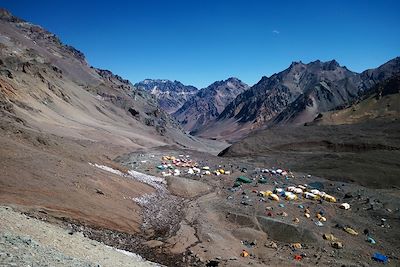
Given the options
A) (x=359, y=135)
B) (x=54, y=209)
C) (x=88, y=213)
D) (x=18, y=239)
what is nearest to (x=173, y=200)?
(x=88, y=213)

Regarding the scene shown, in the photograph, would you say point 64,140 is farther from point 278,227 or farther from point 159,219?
point 278,227

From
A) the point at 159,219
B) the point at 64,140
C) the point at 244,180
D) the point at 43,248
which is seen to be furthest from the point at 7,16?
the point at 43,248

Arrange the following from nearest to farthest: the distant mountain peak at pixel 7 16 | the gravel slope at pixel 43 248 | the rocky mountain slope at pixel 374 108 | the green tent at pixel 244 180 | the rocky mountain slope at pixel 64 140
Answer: the gravel slope at pixel 43 248
the rocky mountain slope at pixel 64 140
the green tent at pixel 244 180
the rocky mountain slope at pixel 374 108
the distant mountain peak at pixel 7 16

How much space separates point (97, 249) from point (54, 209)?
17.4ft

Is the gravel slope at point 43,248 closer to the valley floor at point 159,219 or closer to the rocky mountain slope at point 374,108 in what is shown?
the valley floor at point 159,219

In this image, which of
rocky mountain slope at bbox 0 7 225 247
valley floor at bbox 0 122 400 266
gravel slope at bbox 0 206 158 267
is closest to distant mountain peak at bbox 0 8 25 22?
rocky mountain slope at bbox 0 7 225 247

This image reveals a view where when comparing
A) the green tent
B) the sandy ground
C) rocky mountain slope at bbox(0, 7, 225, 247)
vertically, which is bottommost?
the sandy ground

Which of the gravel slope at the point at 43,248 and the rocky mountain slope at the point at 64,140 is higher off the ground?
the rocky mountain slope at the point at 64,140

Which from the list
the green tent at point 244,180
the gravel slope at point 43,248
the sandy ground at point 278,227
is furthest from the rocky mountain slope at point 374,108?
the gravel slope at point 43,248

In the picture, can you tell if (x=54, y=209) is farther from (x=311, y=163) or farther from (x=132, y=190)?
(x=311, y=163)

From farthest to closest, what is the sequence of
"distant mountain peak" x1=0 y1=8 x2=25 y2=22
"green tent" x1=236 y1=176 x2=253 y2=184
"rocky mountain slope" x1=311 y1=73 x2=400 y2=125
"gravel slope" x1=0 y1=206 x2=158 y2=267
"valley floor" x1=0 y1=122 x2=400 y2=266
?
"distant mountain peak" x1=0 y1=8 x2=25 y2=22 < "rocky mountain slope" x1=311 y1=73 x2=400 y2=125 < "green tent" x1=236 y1=176 x2=253 y2=184 < "valley floor" x1=0 y1=122 x2=400 y2=266 < "gravel slope" x1=0 y1=206 x2=158 y2=267

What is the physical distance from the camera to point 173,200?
110 ft

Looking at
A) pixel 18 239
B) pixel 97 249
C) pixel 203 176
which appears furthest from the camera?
pixel 203 176

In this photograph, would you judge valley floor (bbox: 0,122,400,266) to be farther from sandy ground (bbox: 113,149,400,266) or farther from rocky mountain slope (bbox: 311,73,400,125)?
rocky mountain slope (bbox: 311,73,400,125)
